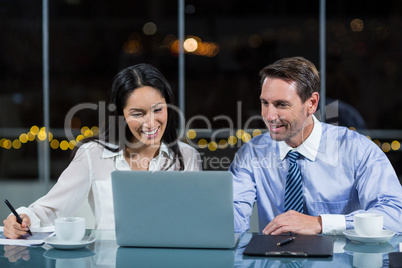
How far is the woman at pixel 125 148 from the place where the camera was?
7.54ft

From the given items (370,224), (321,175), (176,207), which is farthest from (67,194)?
(370,224)

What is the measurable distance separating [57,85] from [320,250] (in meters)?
23.4

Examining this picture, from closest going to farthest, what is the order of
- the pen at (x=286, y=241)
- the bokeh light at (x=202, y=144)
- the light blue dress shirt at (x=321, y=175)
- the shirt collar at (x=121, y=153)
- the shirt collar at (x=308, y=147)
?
the pen at (x=286, y=241), the light blue dress shirt at (x=321, y=175), the shirt collar at (x=308, y=147), the shirt collar at (x=121, y=153), the bokeh light at (x=202, y=144)

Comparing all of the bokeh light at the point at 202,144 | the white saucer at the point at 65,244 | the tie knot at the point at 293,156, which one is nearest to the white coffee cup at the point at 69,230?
the white saucer at the point at 65,244

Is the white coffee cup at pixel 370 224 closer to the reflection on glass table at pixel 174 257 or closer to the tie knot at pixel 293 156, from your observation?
the reflection on glass table at pixel 174 257

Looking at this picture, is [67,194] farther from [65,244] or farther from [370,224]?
[370,224]

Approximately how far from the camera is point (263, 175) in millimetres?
2297

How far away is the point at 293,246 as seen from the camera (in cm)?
168

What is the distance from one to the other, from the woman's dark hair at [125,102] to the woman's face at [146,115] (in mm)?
26

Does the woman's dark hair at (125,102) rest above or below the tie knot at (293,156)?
above

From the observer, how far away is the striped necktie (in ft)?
7.26

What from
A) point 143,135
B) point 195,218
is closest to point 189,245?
point 195,218

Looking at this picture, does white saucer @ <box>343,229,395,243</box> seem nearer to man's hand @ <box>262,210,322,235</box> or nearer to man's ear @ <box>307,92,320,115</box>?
man's hand @ <box>262,210,322,235</box>

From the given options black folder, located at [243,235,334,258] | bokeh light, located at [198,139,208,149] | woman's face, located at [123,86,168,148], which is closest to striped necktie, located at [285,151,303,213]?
black folder, located at [243,235,334,258]
